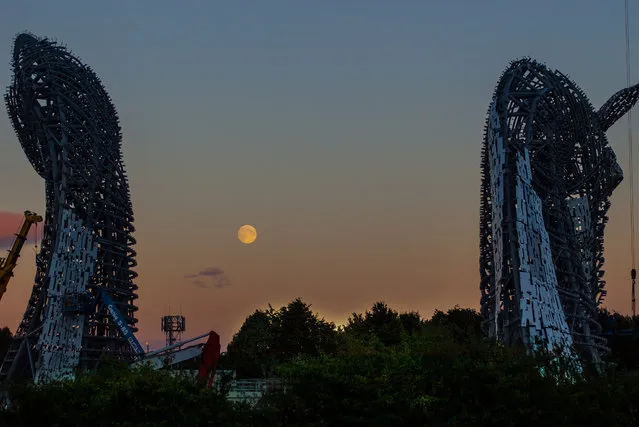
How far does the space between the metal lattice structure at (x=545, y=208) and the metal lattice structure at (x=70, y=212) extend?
31424 millimetres

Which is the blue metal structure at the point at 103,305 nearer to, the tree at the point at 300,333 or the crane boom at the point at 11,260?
the crane boom at the point at 11,260

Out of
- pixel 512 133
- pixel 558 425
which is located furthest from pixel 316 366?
pixel 512 133

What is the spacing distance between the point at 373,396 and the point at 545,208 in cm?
3564

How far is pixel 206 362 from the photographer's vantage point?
3216 centimetres

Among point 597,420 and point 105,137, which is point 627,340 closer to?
point 105,137

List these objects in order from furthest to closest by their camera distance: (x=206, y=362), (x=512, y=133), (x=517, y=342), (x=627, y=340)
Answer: (x=627, y=340), (x=512, y=133), (x=517, y=342), (x=206, y=362)

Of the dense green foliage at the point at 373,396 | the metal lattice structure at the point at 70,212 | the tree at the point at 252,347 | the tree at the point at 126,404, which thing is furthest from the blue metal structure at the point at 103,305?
the tree at the point at 126,404

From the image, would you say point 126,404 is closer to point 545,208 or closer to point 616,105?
point 545,208

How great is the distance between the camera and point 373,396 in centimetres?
2925

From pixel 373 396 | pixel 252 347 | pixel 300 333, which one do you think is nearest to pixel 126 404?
pixel 373 396

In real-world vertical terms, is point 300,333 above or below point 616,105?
below

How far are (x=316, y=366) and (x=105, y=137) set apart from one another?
161ft

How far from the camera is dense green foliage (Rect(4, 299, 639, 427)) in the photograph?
90.2ft

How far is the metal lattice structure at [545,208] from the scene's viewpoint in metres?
52.4
